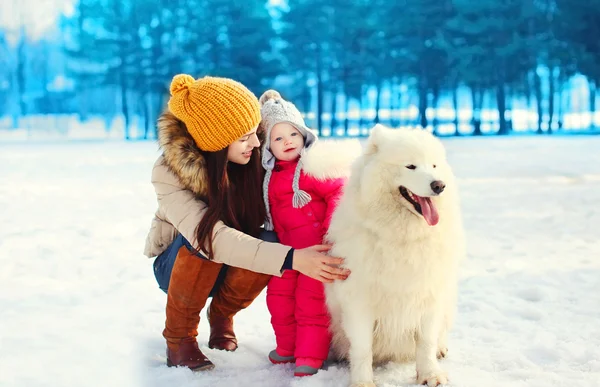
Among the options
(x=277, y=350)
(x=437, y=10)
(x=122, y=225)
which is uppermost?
(x=437, y=10)

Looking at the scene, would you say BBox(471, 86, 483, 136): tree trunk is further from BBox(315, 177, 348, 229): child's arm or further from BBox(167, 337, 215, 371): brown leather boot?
BBox(167, 337, 215, 371): brown leather boot

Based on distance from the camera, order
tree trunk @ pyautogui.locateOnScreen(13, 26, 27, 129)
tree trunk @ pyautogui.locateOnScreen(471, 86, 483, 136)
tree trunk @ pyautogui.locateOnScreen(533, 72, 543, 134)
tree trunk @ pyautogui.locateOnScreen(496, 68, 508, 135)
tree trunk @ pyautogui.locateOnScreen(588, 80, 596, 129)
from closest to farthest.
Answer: tree trunk @ pyautogui.locateOnScreen(588, 80, 596, 129) → tree trunk @ pyautogui.locateOnScreen(13, 26, 27, 129) → tree trunk @ pyautogui.locateOnScreen(533, 72, 543, 134) → tree trunk @ pyautogui.locateOnScreen(496, 68, 508, 135) → tree trunk @ pyautogui.locateOnScreen(471, 86, 483, 136)

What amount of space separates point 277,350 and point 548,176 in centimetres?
659

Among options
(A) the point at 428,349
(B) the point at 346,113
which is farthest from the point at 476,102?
(A) the point at 428,349

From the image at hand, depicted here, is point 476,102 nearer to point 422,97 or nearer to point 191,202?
point 422,97

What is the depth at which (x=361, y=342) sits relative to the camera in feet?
6.16

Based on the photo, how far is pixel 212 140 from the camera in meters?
2.02

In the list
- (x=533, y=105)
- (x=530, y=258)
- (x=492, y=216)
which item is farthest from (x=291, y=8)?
(x=530, y=258)

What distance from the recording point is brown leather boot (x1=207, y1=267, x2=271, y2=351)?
2.16 meters

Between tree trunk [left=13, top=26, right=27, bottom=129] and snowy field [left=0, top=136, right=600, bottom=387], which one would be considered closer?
snowy field [left=0, top=136, right=600, bottom=387]

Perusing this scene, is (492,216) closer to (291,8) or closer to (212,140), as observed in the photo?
(212,140)

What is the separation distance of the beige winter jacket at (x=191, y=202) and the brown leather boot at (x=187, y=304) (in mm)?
104

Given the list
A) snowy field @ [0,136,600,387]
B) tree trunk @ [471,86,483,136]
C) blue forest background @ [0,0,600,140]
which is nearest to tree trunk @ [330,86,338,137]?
blue forest background @ [0,0,600,140]

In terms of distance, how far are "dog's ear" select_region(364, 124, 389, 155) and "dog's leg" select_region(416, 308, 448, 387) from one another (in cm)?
53
